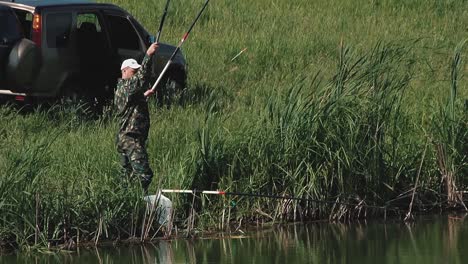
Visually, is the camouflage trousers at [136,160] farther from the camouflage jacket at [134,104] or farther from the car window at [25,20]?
the car window at [25,20]

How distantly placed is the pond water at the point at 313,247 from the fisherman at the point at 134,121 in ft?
2.60

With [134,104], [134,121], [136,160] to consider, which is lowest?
[136,160]

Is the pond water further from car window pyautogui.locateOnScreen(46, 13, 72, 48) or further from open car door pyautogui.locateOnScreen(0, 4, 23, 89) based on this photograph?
car window pyautogui.locateOnScreen(46, 13, 72, 48)

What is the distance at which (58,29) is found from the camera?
15305 mm

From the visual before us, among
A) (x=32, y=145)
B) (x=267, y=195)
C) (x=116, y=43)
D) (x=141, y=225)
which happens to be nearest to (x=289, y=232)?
(x=267, y=195)

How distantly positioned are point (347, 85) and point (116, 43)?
13.3ft

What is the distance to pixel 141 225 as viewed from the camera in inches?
456

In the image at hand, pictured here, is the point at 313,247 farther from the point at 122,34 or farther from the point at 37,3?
the point at 122,34

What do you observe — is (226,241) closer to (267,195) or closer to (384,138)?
(267,195)

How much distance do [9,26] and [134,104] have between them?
3.49 metres

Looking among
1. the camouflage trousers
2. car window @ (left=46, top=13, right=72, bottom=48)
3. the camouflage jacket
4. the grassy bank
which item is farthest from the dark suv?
the camouflage trousers

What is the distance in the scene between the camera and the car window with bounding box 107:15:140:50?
16.1m

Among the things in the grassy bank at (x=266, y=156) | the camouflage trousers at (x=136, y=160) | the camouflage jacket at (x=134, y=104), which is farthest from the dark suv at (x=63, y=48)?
the camouflage trousers at (x=136, y=160)

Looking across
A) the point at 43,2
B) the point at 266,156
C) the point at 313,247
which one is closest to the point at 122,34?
the point at 43,2
